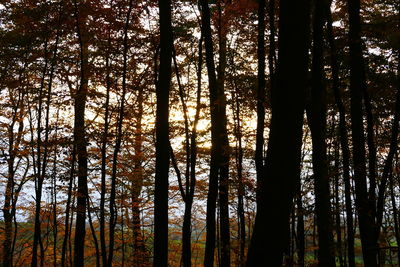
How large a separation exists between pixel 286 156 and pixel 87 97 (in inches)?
365

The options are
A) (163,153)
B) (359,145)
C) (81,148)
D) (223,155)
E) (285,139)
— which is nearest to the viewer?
(285,139)

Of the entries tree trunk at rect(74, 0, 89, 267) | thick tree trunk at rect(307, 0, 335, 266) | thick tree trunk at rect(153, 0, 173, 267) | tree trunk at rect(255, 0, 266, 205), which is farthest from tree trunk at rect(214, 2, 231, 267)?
tree trunk at rect(74, 0, 89, 267)

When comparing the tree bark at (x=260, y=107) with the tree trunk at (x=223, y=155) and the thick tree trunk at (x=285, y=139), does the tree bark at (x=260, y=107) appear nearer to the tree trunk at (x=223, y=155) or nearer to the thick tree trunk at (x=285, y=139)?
the tree trunk at (x=223, y=155)

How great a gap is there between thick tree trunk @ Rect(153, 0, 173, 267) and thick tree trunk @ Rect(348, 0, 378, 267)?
3771 mm

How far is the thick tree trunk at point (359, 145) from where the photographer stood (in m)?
5.99

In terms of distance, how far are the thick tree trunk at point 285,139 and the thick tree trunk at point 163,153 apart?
10.7 feet

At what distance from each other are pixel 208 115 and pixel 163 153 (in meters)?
5.45

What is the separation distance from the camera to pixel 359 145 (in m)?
6.34

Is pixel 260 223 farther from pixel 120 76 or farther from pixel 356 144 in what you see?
pixel 120 76

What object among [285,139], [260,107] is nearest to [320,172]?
[260,107]

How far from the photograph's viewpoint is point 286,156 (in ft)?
9.66

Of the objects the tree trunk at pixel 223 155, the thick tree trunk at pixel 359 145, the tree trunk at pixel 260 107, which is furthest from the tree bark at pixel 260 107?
the thick tree trunk at pixel 359 145

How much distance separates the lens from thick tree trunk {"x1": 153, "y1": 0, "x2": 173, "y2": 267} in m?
5.97

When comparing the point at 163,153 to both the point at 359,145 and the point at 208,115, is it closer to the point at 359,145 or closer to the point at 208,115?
the point at 359,145
